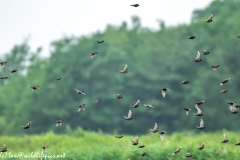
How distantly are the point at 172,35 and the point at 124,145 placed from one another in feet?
Result: 127

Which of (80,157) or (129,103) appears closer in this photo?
(80,157)

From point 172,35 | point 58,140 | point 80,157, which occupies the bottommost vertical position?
point 172,35

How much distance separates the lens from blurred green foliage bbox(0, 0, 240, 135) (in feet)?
171

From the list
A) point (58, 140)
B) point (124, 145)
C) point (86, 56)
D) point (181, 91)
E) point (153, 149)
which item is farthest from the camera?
point (86, 56)

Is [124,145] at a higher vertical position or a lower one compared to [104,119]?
higher

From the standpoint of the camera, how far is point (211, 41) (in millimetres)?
54969

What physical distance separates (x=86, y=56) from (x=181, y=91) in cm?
980

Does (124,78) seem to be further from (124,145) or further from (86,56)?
(124,145)

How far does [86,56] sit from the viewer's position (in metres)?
60.3

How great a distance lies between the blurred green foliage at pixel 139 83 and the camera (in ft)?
171

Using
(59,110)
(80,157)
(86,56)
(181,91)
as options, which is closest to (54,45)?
(86,56)

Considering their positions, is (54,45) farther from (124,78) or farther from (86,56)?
(124,78)

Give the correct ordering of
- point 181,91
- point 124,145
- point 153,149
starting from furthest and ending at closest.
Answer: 1. point 181,91
2. point 124,145
3. point 153,149

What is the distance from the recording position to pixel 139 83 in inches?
2240
